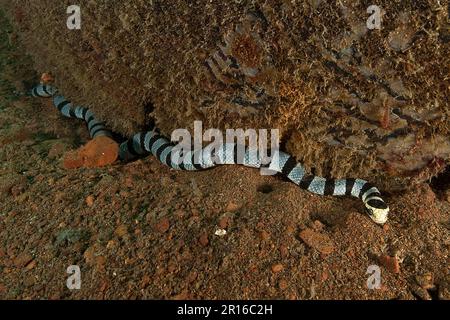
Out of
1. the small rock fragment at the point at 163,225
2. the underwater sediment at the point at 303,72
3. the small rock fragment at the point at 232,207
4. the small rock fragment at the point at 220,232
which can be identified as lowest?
the small rock fragment at the point at 163,225

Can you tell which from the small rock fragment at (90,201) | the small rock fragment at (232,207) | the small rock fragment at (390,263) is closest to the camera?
the small rock fragment at (390,263)

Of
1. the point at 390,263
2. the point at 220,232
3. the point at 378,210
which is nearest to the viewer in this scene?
the point at 390,263

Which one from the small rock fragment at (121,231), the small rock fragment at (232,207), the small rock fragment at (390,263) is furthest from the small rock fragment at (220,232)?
the small rock fragment at (390,263)

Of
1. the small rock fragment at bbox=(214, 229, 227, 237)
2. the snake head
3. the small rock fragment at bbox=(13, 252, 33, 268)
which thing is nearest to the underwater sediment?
the snake head

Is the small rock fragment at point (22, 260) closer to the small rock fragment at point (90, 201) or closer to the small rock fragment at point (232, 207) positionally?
the small rock fragment at point (90, 201)

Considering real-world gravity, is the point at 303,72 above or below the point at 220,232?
above

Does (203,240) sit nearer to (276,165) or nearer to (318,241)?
(318,241)

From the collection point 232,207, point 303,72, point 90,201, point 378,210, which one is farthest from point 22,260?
point 378,210

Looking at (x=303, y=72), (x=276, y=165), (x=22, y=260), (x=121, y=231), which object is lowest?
(x=22, y=260)

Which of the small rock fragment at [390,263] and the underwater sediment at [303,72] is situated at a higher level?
the underwater sediment at [303,72]
